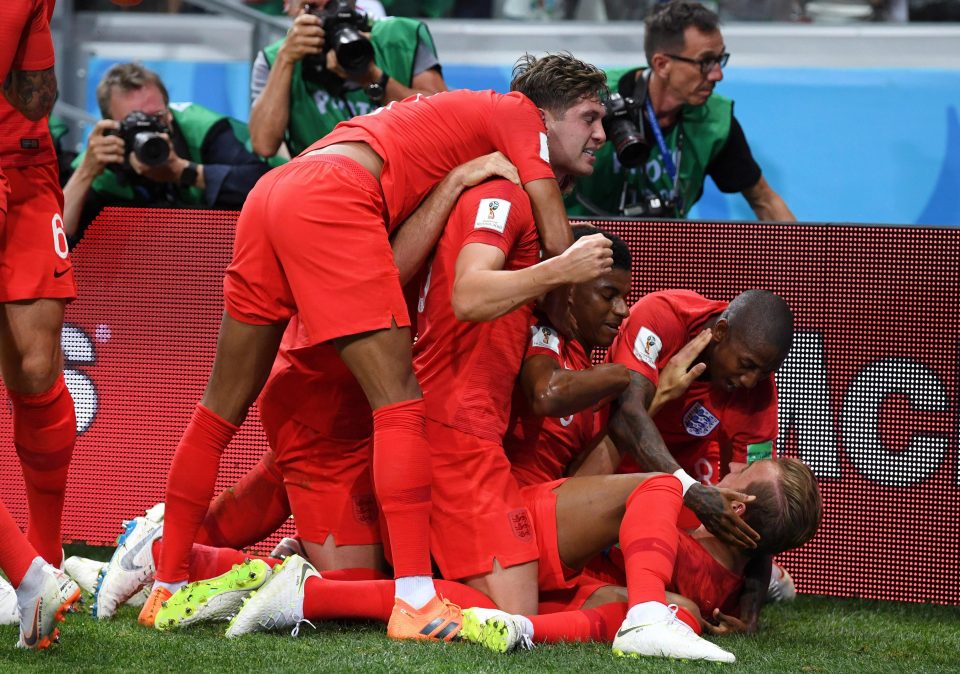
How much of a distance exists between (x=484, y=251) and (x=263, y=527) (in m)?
1.33

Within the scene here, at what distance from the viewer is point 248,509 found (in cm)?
422

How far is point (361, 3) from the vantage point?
6551 mm

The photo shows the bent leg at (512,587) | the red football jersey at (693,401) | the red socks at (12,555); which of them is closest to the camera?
the red socks at (12,555)

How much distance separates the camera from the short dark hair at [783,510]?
3.72 metres

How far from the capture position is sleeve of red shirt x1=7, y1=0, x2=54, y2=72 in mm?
3758

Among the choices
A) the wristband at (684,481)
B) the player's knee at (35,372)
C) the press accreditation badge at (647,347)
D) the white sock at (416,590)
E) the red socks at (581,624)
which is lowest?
the red socks at (581,624)

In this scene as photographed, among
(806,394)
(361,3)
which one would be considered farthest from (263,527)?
(361,3)

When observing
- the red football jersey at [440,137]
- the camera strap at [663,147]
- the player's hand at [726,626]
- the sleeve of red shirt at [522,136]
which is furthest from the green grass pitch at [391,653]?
the camera strap at [663,147]

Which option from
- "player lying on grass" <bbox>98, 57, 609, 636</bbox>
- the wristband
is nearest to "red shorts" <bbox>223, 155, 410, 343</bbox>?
"player lying on grass" <bbox>98, 57, 609, 636</bbox>

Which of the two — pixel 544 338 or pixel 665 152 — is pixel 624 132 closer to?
pixel 665 152

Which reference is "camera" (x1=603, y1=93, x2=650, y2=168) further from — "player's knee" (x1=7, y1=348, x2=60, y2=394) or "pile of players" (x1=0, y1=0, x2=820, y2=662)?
"player's knee" (x1=7, y1=348, x2=60, y2=394)

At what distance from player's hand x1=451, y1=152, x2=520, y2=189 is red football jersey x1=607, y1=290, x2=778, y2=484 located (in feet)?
2.28

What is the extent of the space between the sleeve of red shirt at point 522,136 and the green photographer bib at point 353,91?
6.27 feet

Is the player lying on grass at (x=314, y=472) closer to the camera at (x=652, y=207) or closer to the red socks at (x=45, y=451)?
the red socks at (x=45, y=451)
